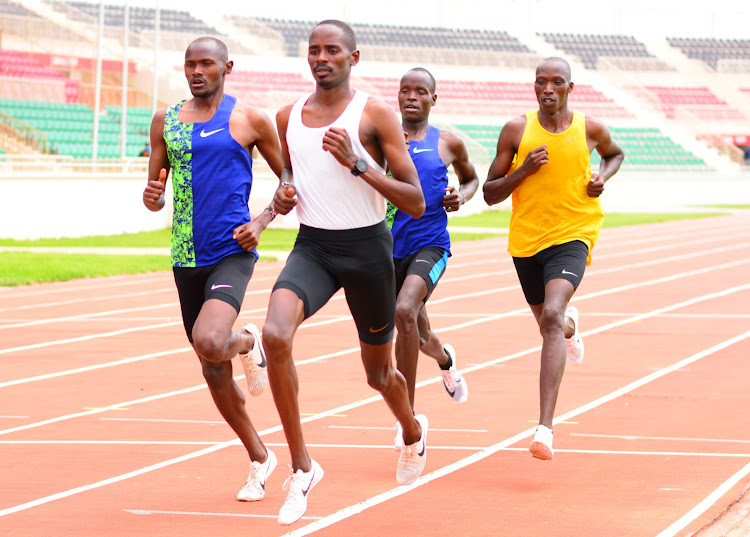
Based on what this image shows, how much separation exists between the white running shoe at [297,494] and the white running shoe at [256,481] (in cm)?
33

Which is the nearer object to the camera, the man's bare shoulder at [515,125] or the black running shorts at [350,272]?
the black running shorts at [350,272]

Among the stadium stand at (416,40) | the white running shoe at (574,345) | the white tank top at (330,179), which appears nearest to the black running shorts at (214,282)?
the white tank top at (330,179)

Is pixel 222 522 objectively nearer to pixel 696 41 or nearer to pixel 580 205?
pixel 580 205

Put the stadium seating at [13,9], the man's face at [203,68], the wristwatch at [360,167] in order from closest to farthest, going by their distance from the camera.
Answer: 1. the wristwatch at [360,167]
2. the man's face at [203,68]
3. the stadium seating at [13,9]

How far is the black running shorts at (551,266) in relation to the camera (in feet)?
24.4

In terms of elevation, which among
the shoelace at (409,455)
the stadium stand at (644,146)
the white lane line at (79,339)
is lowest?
the stadium stand at (644,146)

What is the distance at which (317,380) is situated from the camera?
9.88 meters

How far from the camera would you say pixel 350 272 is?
5832 millimetres

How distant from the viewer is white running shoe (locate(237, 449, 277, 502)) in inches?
236

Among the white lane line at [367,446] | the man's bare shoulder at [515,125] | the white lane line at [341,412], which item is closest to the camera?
the white lane line at [341,412]

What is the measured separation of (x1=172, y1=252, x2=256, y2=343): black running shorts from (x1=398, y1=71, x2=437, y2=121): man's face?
70.4 inches

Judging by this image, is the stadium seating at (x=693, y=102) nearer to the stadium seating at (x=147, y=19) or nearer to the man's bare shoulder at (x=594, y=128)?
the stadium seating at (x=147, y=19)

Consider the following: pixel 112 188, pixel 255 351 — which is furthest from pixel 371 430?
pixel 112 188

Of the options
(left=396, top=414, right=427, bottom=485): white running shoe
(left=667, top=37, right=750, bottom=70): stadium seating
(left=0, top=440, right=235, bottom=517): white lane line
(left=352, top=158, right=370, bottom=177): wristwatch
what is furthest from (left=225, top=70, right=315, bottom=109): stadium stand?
(left=352, top=158, right=370, bottom=177): wristwatch
